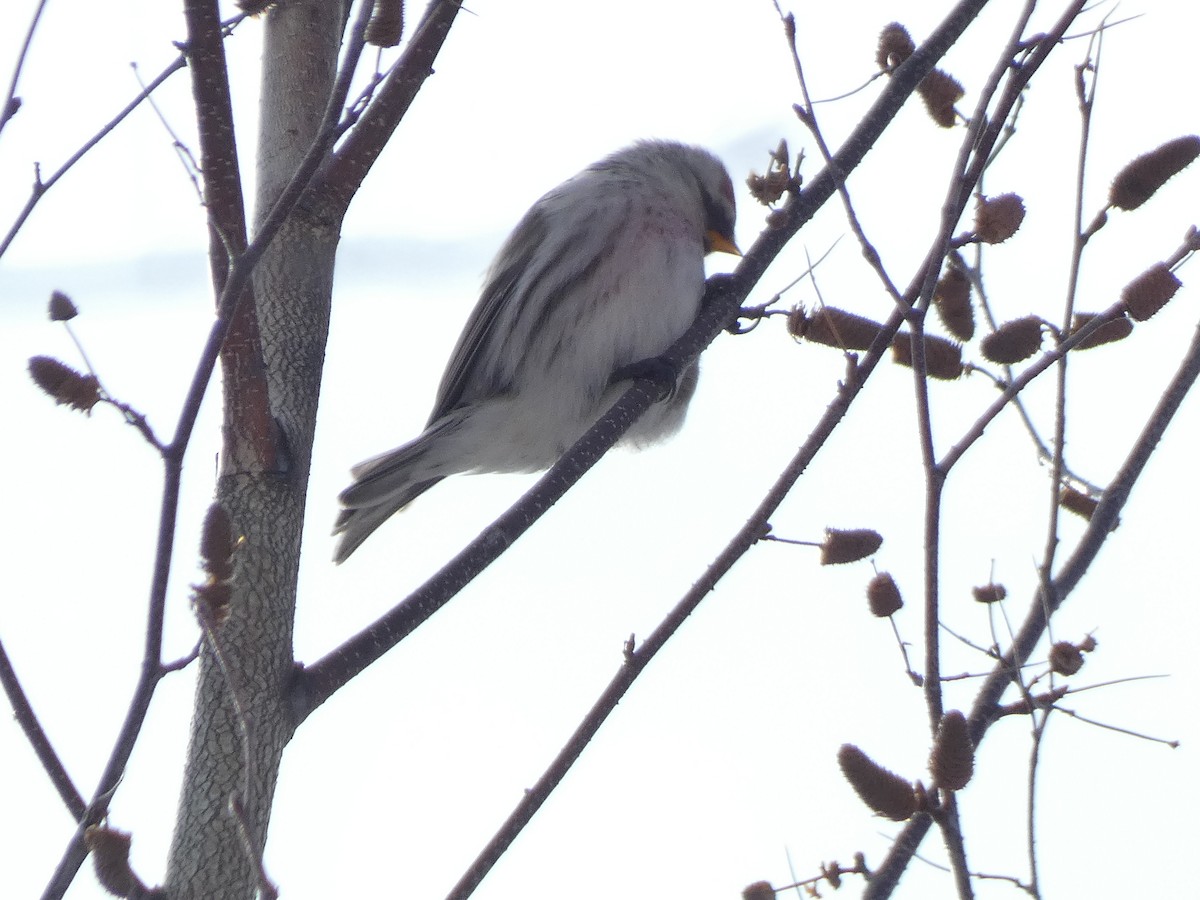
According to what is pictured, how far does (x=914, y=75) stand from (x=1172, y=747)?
4.02 feet

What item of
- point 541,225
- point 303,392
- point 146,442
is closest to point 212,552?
point 146,442

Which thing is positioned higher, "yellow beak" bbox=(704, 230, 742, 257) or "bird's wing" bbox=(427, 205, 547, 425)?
"yellow beak" bbox=(704, 230, 742, 257)

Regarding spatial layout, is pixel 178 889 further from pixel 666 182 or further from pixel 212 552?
pixel 666 182

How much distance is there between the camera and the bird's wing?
3771 millimetres

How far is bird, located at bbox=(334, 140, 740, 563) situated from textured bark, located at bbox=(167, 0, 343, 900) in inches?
45.3

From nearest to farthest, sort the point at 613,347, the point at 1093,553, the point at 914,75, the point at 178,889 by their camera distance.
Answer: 1. the point at 178,889
2. the point at 1093,553
3. the point at 914,75
4. the point at 613,347

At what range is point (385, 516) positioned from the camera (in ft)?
11.8

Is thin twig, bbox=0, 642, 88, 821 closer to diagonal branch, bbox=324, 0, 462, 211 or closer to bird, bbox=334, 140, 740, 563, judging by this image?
diagonal branch, bbox=324, 0, 462, 211

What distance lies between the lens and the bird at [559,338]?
3.50m

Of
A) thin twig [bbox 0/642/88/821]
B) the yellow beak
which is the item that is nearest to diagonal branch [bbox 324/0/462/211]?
thin twig [bbox 0/642/88/821]

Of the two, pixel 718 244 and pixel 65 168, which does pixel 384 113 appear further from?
pixel 718 244

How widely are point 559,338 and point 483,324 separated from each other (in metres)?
0.28

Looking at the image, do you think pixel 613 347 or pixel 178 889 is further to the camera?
pixel 613 347

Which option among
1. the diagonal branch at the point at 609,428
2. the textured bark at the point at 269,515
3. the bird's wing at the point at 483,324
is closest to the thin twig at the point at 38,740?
the textured bark at the point at 269,515
